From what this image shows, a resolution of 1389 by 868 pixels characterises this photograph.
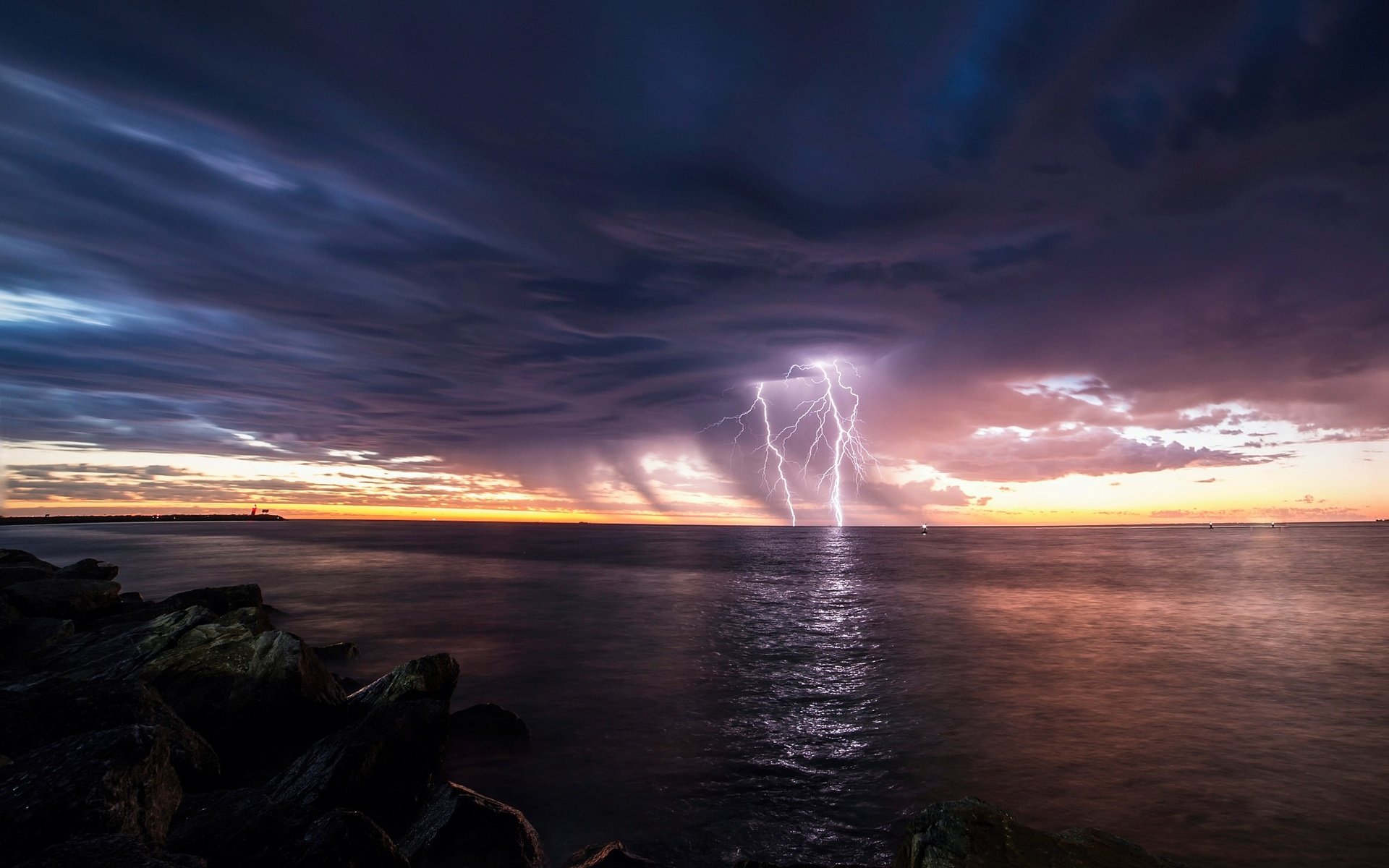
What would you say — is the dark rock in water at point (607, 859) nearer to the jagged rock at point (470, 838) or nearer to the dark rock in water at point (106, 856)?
the jagged rock at point (470, 838)

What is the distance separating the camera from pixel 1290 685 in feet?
47.4

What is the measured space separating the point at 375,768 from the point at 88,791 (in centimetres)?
308

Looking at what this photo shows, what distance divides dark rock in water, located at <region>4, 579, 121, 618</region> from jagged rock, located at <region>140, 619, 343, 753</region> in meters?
10.2

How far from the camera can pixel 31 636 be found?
13.1 meters

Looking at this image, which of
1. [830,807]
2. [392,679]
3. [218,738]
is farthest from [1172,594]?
[218,738]

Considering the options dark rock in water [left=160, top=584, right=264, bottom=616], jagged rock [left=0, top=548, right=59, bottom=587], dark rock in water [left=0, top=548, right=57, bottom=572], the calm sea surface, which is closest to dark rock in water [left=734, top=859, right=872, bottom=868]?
the calm sea surface

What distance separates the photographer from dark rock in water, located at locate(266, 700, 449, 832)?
6.65 metres

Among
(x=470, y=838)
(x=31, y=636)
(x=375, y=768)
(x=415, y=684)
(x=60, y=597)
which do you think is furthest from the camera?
(x=60, y=597)

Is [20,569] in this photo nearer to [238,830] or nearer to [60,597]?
[60,597]

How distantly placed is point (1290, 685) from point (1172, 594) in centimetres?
2204

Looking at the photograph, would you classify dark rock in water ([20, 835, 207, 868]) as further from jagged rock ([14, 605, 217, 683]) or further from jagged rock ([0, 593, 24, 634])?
jagged rock ([0, 593, 24, 634])

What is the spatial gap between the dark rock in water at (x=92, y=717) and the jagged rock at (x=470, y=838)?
2.54 metres

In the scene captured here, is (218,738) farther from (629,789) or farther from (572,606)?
(572,606)

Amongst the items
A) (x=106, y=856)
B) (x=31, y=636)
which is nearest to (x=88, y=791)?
(x=106, y=856)
